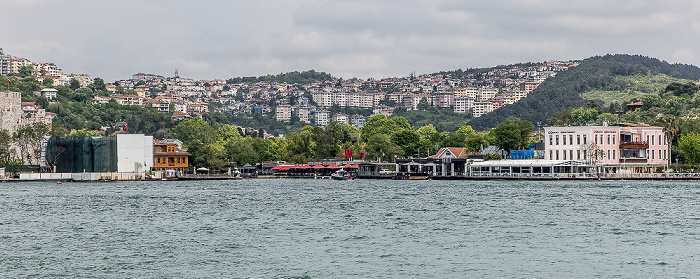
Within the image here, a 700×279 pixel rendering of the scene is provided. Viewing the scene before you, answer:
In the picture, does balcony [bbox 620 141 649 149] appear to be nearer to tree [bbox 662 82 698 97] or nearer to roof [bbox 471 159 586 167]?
roof [bbox 471 159 586 167]

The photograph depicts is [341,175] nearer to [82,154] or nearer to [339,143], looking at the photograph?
[339,143]

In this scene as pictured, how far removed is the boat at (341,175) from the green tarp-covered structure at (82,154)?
84.2ft

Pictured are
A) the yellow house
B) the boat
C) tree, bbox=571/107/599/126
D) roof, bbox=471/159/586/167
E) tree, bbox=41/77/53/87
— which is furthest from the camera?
tree, bbox=41/77/53/87

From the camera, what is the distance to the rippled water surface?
78.6 feet

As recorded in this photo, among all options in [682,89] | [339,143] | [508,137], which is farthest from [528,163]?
[682,89]

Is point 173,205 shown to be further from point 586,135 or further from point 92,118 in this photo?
point 92,118

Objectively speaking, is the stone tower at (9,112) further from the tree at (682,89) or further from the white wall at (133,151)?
the tree at (682,89)

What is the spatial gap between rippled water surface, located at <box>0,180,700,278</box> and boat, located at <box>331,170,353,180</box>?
137ft

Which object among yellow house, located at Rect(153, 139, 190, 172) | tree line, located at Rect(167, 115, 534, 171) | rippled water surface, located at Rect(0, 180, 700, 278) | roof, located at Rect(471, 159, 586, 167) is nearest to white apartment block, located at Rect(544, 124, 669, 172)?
roof, located at Rect(471, 159, 586, 167)

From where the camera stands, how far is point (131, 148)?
299 feet

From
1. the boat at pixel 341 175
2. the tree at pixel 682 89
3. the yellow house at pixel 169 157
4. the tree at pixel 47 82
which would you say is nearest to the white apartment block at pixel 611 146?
the boat at pixel 341 175

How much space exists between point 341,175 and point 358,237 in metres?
65.4

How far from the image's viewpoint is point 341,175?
3819 inches

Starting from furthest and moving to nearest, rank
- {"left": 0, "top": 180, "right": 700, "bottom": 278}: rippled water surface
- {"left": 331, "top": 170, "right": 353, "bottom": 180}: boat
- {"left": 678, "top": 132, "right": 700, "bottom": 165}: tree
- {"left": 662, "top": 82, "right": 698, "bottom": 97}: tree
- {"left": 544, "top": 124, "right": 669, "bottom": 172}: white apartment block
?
{"left": 662, "top": 82, "right": 698, "bottom": 97}: tree < {"left": 331, "top": 170, "right": 353, "bottom": 180}: boat < {"left": 544, "top": 124, "right": 669, "bottom": 172}: white apartment block < {"left": 678, "top": 132, "right": 700, "bottom": 165}: tree < {"left": 0, "top": 180, "right": 700, "bottom": 278}: rippled water surface
